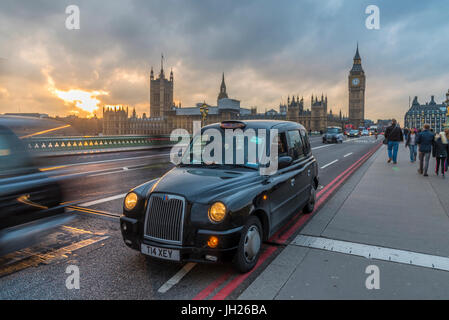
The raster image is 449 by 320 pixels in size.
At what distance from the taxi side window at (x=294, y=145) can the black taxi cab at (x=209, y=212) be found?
0.64 m

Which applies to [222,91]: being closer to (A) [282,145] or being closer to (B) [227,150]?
(A) [282,145]

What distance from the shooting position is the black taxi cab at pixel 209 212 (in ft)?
11.4

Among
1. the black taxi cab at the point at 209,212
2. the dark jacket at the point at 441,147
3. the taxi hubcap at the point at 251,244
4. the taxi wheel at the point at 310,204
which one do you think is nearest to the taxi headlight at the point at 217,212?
the black taxi cab at the point at 209,212

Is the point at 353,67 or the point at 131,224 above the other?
the point at 353,67

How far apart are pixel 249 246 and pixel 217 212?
683 millimetres

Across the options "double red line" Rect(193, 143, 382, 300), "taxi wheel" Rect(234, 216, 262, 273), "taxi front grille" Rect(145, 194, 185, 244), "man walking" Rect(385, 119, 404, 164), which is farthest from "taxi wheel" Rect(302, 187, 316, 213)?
"man walking" Rect(385, 119, 404, 164)

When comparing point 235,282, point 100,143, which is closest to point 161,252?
point 235,282

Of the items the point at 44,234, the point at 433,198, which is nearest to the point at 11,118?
the point at 44,234

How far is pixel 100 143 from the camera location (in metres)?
25.0

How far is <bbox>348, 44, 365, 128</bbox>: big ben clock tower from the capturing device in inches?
6220
